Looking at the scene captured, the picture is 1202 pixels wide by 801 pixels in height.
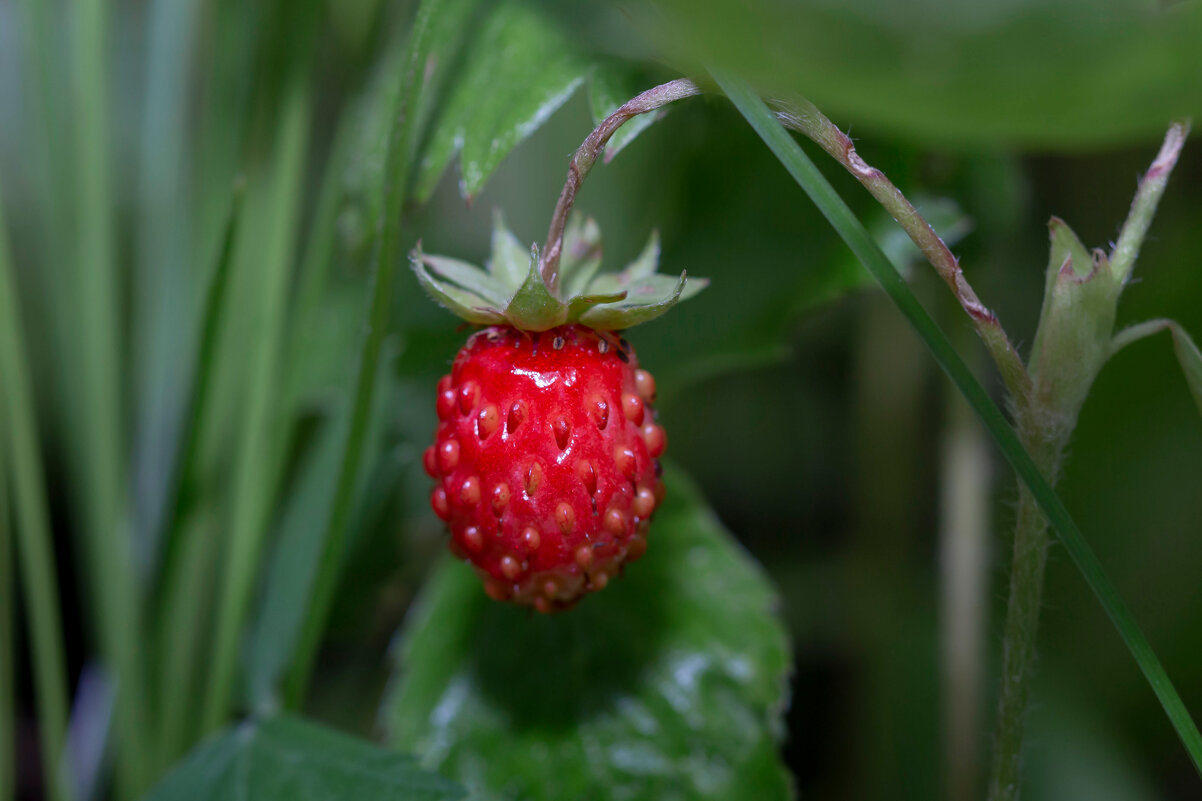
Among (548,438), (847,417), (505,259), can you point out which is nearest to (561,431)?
(548,438)

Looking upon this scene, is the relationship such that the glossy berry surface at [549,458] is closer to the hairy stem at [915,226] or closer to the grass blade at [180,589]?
the hairy stem at [915,226]

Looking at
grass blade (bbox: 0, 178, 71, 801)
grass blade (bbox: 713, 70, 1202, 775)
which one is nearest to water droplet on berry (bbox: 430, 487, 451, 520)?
grass blade (bbox: 713, 70, 1202, 775)

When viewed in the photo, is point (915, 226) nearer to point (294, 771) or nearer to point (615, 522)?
point (615, 522)

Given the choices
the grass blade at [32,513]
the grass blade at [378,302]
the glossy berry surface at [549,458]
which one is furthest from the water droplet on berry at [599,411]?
the grass blade at [32,513]

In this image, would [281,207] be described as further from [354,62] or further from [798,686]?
[798,686]

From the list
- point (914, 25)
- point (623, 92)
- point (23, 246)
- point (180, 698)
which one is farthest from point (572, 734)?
point (23, 246)

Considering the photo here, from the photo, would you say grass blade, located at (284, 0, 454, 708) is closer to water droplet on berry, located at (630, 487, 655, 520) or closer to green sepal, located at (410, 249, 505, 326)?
green sepal, located at (410, 249, 505, 326)
